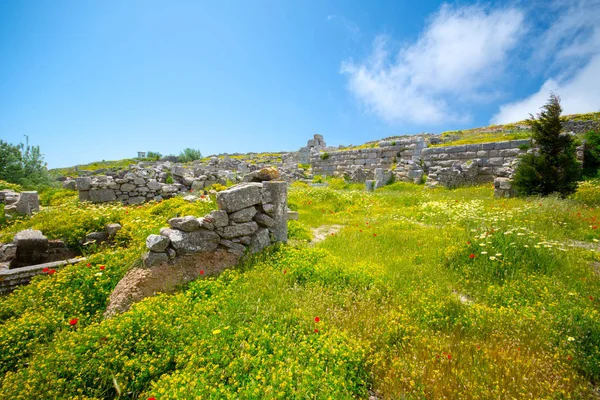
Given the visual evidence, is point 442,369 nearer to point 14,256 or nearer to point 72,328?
point 72,328

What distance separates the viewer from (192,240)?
16.4 ft

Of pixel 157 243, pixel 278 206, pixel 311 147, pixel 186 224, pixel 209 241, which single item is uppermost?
pixel 311 147

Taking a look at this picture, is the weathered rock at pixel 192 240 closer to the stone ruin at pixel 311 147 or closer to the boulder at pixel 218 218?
the boulder at pixel 218 218

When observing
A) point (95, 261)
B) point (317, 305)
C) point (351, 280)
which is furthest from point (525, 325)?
point (95, 261)

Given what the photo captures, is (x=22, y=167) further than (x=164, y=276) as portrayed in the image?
Yes

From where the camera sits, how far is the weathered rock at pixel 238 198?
535cm

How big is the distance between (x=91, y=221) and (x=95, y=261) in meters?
2.55

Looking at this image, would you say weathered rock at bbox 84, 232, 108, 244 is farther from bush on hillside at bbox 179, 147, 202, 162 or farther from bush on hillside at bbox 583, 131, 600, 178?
bush on hillside at bbox 179, 147, 202, 162

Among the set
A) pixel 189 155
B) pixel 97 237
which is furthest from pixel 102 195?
pixel 189 155

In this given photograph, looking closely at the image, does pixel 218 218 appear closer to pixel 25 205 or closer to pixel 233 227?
pixel 233 227

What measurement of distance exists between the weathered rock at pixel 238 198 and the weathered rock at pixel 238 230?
0.35m

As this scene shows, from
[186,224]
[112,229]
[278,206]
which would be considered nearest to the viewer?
[186,224]

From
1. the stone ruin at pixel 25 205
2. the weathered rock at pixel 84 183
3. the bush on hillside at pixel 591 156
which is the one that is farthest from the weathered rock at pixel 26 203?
the bush on hillside at pixel 591 156

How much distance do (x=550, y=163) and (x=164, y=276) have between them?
13.3 meters
